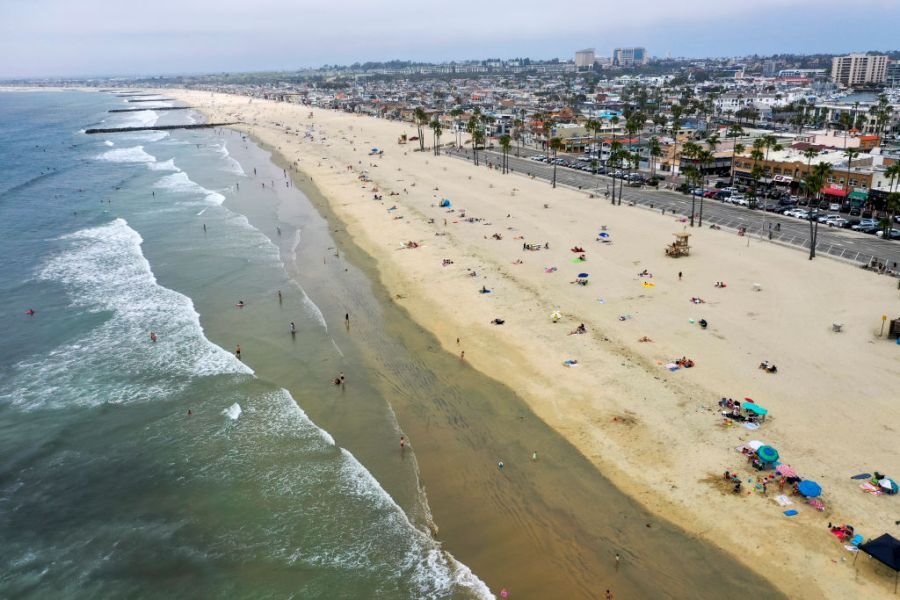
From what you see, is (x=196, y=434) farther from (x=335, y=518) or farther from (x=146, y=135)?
(x=146, y=135)

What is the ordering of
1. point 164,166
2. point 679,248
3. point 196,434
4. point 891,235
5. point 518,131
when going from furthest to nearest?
point 518,131 → point 164,166 → point 891,235 → point 679,248 → point 196,434

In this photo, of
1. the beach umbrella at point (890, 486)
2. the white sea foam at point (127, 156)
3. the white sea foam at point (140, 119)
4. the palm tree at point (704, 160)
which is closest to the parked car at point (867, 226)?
the palm tree at point (704, 160)

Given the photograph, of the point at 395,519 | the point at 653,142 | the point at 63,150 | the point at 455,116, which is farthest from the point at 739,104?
the point at 395,519

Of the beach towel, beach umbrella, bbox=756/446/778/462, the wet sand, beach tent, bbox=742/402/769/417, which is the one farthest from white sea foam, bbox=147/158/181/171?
the beach towel

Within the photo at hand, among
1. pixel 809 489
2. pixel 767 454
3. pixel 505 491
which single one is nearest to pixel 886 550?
pixel 809 489

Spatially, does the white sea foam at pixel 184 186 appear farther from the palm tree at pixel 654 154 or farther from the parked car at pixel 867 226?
the parked car at pixel 867 226
